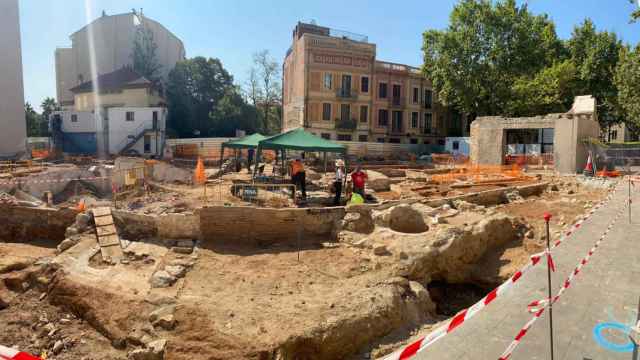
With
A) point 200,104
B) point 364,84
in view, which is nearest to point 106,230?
point 364,84

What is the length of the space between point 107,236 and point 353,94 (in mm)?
29863

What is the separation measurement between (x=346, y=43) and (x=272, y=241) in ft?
95.7

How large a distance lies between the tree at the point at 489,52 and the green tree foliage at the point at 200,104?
21.2m

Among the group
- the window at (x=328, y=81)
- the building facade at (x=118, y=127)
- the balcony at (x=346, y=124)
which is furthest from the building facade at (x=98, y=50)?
the balcony at (x=346, y=124)

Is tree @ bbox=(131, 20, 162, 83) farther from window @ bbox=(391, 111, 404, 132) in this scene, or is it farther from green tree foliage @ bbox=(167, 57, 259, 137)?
window @ bbox=(391, 111, 404, 132)

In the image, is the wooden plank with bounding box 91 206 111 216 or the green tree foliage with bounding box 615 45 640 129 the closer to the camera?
the wooden plank with bounding box 91 206 111 216

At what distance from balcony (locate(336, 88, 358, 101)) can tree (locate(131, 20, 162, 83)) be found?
858 inches

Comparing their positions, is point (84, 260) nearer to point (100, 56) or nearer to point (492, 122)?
point (492, 122)

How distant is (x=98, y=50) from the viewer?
4466 cm

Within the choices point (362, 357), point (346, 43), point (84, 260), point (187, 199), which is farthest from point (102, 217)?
point (346, 43)

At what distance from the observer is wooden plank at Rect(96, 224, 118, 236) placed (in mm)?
9682

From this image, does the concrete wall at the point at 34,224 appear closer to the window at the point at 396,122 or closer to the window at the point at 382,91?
the window at the point at 382,91

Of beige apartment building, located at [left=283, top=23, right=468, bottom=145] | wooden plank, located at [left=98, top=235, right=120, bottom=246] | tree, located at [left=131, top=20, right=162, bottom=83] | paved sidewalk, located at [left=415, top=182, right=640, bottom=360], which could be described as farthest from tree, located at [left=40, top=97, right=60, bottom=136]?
paved sidewalk, located at [left=415, top=182, right=640, bottom=360]

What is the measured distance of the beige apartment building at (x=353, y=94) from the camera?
35.0 metres
